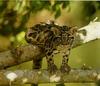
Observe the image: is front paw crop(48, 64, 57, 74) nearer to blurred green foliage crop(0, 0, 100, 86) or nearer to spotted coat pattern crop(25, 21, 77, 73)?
spotted coat pattern crop(25, 21, 77, 73)

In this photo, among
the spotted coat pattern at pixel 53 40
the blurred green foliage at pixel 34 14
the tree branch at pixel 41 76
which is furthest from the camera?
the blurred green foliage at pixel 34 14

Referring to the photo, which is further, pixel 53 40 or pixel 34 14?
pixel 34 14

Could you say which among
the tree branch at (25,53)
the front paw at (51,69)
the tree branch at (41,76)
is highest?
the tree branch at (25,53)

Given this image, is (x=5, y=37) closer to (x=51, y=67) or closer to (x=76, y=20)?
(x=76, y=20)

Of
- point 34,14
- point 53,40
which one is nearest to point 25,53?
point 53,40

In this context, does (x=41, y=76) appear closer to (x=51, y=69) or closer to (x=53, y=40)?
(x=51, y=69)

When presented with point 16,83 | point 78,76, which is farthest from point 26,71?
point 78,76

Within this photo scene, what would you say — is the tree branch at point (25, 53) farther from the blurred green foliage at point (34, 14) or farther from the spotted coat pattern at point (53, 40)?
the blurred green foliage at point (34, 14)

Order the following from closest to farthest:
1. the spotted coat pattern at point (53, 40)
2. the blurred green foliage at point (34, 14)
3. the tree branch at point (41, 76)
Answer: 1. the tree branch at point (41, 76)
2. the spotted coat pattern at point (53, 40)
3. the blurred green foliage at point (34, 14)

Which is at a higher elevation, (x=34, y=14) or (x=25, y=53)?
(x=34, y=14)

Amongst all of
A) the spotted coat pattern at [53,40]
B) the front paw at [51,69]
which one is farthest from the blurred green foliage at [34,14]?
the front paw at [51,69]
